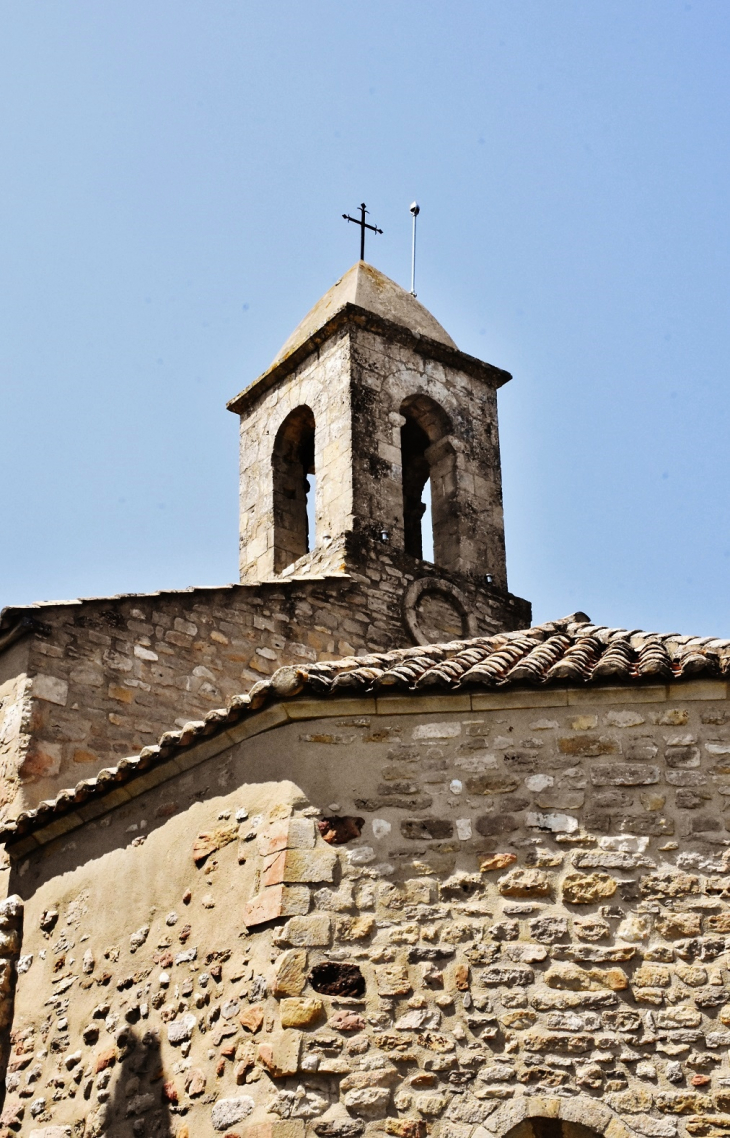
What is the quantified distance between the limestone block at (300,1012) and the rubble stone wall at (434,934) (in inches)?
0.4

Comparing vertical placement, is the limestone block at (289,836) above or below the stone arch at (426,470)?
below

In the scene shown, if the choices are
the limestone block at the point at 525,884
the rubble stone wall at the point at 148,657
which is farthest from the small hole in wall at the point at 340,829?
the rubble stone wall at the point at 148,657

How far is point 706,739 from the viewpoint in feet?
22.2

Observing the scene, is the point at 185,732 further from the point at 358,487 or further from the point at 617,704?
the point at 358,487

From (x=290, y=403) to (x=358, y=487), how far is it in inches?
72.2

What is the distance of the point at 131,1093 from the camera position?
6.91 meters

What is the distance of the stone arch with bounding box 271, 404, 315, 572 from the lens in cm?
1370

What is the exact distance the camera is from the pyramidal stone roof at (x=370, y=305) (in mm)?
14234

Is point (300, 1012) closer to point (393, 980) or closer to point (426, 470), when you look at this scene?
point (393, 980)

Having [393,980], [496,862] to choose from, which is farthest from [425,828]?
[393,980]

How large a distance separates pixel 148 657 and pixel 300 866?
149 inches

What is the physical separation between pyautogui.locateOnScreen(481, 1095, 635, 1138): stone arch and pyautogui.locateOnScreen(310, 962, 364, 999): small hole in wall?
32.2 inches

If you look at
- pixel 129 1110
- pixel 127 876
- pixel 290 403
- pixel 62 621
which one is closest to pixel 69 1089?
pixel 129 1110

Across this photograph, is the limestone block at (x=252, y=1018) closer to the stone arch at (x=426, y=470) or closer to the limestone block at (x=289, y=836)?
the limestone block at (x=289, y=836)
